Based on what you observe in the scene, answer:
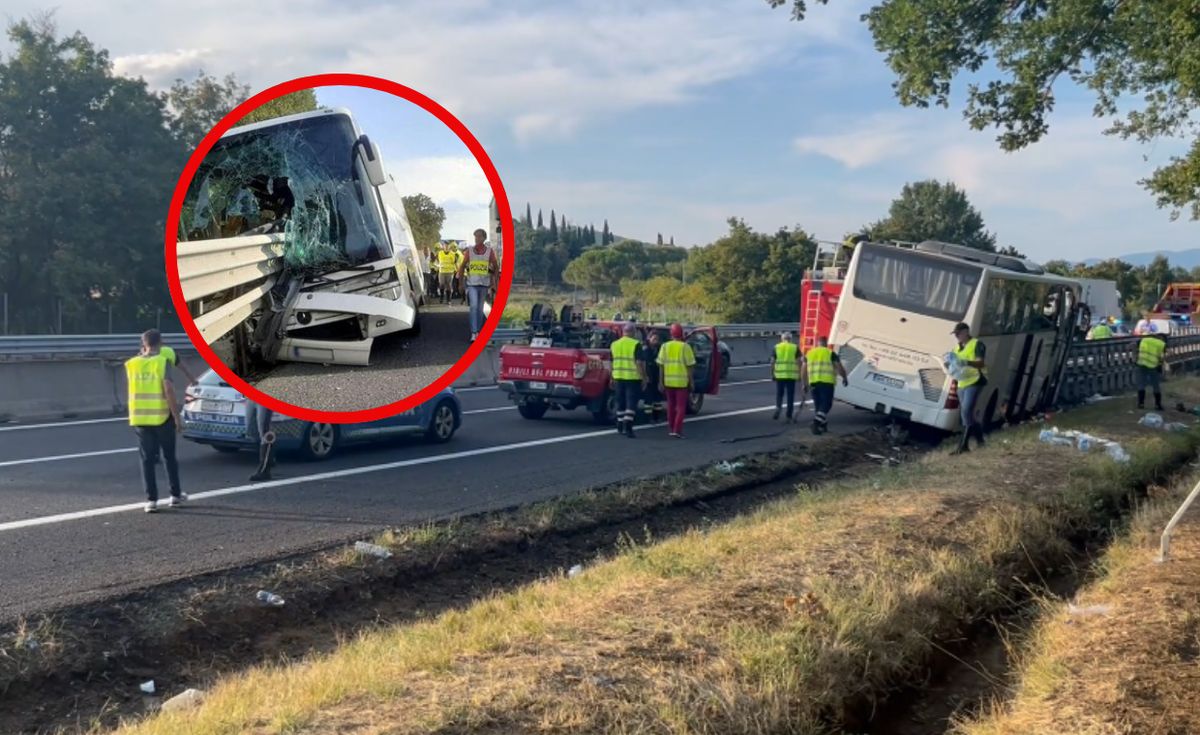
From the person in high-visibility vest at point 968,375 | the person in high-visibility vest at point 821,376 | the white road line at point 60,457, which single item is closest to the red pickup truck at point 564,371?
the person in high-visibility vest at point 821,376

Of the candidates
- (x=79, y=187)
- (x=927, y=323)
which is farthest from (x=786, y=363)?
(x=79, y=187)

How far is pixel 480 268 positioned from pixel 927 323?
59.5 ft

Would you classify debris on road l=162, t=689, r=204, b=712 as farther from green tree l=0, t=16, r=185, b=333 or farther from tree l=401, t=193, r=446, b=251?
tree l=401, t=193, r=446, b=251

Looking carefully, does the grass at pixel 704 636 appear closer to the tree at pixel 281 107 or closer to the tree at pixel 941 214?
the tree at pixel 281 107

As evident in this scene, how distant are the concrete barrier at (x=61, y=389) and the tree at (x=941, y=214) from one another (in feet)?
233

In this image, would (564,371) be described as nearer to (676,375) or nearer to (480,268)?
(676,375)

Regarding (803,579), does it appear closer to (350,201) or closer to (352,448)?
(350,201)

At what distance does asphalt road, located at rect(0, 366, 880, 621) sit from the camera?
9.20 metres

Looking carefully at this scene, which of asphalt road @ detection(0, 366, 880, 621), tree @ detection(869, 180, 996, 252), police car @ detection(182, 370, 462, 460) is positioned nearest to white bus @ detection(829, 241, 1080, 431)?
asphalt road @ detection(0, 366, 880, 621)

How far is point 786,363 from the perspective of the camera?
2045 centimetres

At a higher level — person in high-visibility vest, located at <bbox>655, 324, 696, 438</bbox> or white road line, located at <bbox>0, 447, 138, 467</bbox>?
person in high-visibility vest, located at <bbox>655, 324, 696, 438</bbox>

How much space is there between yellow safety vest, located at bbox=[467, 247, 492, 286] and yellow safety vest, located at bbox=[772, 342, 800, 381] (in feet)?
62.7

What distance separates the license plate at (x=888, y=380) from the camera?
19.4 meters

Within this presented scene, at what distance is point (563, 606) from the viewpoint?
7.81 metres
